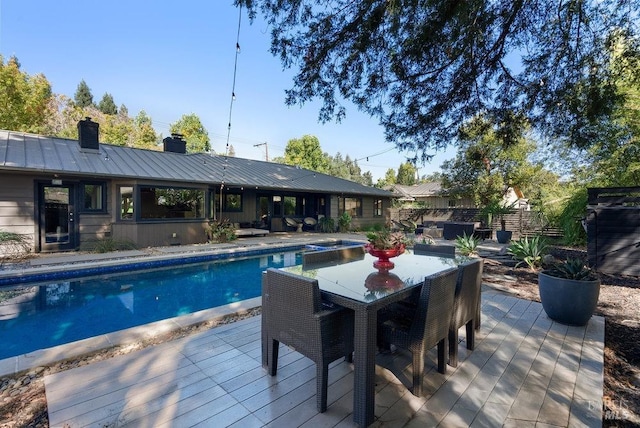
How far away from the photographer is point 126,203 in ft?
29.7

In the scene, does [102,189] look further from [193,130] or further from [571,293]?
[193,130]

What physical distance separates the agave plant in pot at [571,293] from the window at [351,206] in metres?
12.6

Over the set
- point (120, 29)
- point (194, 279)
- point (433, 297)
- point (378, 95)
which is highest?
point (120, 29)

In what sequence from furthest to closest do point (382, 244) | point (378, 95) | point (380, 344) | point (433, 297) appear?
point (378, 95) < point (382, 244) < point (380, 344) < point (433, 297)

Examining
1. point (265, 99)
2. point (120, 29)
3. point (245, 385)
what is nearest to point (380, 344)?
point (245, 385)

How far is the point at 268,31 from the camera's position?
3.70 meters

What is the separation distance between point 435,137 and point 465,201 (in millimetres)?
19267

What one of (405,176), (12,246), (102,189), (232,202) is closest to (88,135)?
(102,189)

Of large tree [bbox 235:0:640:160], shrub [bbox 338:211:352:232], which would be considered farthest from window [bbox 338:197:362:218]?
large tree [bbox 235:0:640:160]

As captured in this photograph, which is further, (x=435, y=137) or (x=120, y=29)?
(x=120, y=29)

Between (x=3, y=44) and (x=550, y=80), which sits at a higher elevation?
(x=3, y=44)

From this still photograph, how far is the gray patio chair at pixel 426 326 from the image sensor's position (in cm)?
204

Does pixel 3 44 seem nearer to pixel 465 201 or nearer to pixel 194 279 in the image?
pixel 194 279

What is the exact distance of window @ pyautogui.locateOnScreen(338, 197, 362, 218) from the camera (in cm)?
1589
